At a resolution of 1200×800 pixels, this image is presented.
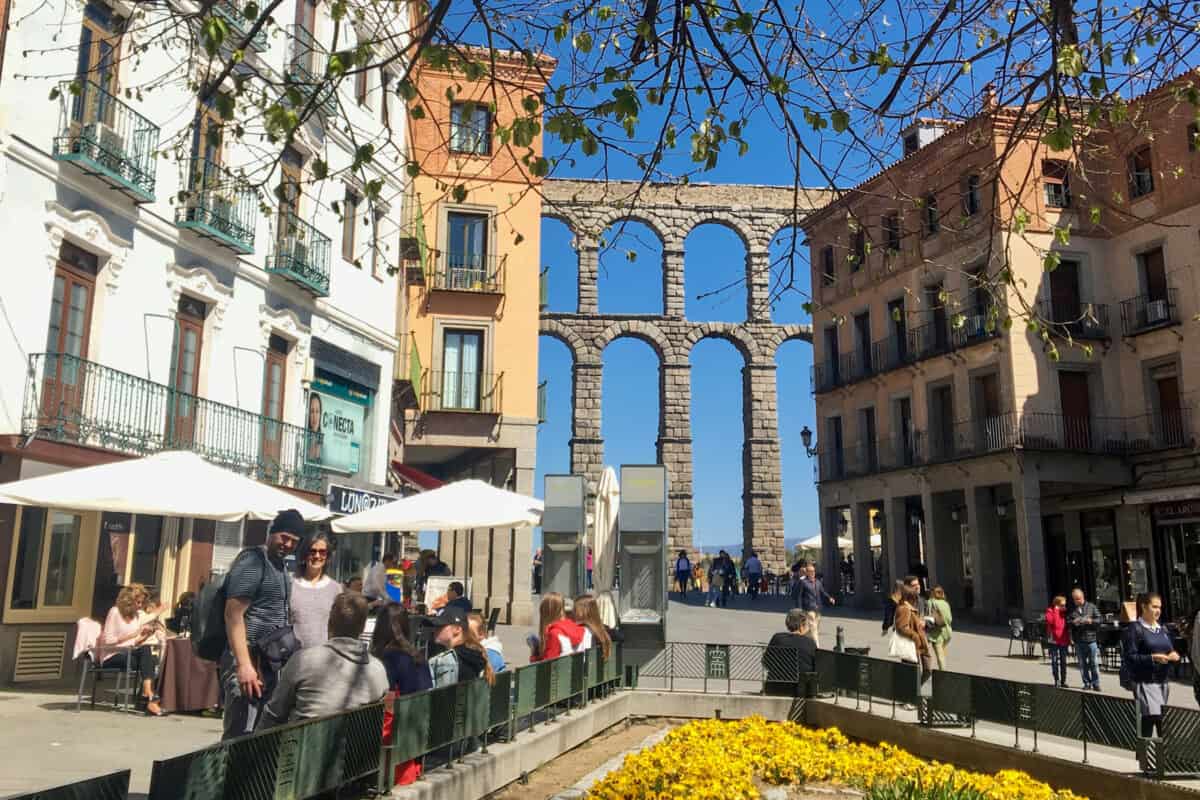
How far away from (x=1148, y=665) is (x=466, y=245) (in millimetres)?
19763

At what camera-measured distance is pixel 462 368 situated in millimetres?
25375

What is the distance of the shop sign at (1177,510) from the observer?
2398cm

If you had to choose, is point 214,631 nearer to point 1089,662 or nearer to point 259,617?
point 259,617

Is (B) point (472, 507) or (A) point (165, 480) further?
(B) point (472, 507)

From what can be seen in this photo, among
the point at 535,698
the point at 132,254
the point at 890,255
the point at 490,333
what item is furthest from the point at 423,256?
the point at 890,255

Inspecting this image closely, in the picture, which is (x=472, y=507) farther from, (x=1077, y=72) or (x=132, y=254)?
(x=1077, y=72)

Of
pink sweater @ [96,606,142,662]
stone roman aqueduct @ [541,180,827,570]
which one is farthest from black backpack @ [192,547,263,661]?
stone roman aqueduct @ [541,180,827,570]

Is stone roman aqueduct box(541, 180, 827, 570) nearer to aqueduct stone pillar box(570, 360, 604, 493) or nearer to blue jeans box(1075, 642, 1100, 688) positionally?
aqueduct stone pillar box(570, 360, 604, 493)

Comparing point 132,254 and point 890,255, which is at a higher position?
point 132,254

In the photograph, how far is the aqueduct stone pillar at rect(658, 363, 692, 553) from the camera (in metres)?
47.2

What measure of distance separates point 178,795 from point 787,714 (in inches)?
374

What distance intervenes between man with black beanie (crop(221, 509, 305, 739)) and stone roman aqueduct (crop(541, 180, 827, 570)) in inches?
1577

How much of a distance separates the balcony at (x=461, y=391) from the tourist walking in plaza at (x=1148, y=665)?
16.6 metres

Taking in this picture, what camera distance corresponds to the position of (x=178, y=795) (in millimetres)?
3912
